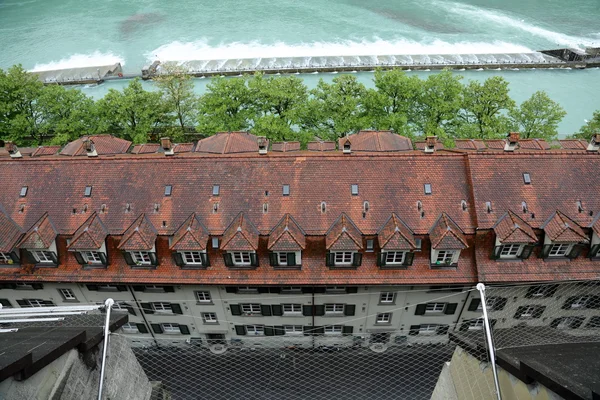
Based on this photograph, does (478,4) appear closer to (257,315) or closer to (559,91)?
(559,91)

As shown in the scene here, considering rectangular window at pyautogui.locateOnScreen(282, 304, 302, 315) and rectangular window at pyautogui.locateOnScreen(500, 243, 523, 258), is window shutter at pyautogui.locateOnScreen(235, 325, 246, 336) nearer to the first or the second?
rectangular window at pyautogui.locateOnScreen(282, 304, 302, 315)

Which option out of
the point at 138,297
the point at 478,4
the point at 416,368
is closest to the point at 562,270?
the point at 416,368

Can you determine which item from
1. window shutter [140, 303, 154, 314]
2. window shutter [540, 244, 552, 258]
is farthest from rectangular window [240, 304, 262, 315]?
window shutter [540, 244, 552, 258]

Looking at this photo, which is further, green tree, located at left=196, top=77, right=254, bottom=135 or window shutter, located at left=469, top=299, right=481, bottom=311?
green tree, located at left=196, top=77, right=254, bottom=135

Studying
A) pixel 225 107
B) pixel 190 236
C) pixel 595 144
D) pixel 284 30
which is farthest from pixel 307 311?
pixel 284 30

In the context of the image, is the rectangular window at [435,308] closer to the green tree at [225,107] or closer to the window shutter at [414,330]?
the window shutter at [414,330]

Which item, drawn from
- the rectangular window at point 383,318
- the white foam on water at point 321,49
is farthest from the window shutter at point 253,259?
the white foam on water at point 321,49

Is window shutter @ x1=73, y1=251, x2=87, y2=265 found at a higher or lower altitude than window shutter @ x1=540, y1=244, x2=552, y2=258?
lower
